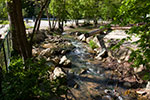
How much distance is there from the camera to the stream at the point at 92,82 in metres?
5.63

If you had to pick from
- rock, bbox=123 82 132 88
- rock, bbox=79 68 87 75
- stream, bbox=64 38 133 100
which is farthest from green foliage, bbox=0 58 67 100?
rock, bbox=79 68 87 75

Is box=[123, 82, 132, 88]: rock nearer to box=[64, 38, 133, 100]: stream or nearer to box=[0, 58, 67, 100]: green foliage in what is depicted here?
box=[64, 38, 133, 100]: stream

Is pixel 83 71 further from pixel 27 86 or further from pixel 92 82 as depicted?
pixel 27 86

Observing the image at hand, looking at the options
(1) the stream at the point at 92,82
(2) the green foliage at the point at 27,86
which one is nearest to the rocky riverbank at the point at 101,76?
(1) the stream at the point at 92,82

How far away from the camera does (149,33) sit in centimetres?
285

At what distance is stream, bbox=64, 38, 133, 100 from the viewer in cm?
563

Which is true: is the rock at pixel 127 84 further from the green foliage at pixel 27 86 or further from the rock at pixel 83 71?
the green foliage at pixel 27 86

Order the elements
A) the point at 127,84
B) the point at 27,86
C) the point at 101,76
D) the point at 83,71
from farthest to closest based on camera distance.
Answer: the point at 83,71 → the point at 101,76 → the point at 127,84 → the point at 27,86

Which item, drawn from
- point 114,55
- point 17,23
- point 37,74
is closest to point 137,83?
point 114,55

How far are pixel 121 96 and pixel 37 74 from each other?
148 inches

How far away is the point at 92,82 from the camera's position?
269 inches

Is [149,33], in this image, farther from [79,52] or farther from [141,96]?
[79,52]

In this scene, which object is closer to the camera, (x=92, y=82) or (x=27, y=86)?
(x=27, y=86)

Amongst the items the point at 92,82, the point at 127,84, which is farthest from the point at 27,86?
the point at 127,84
